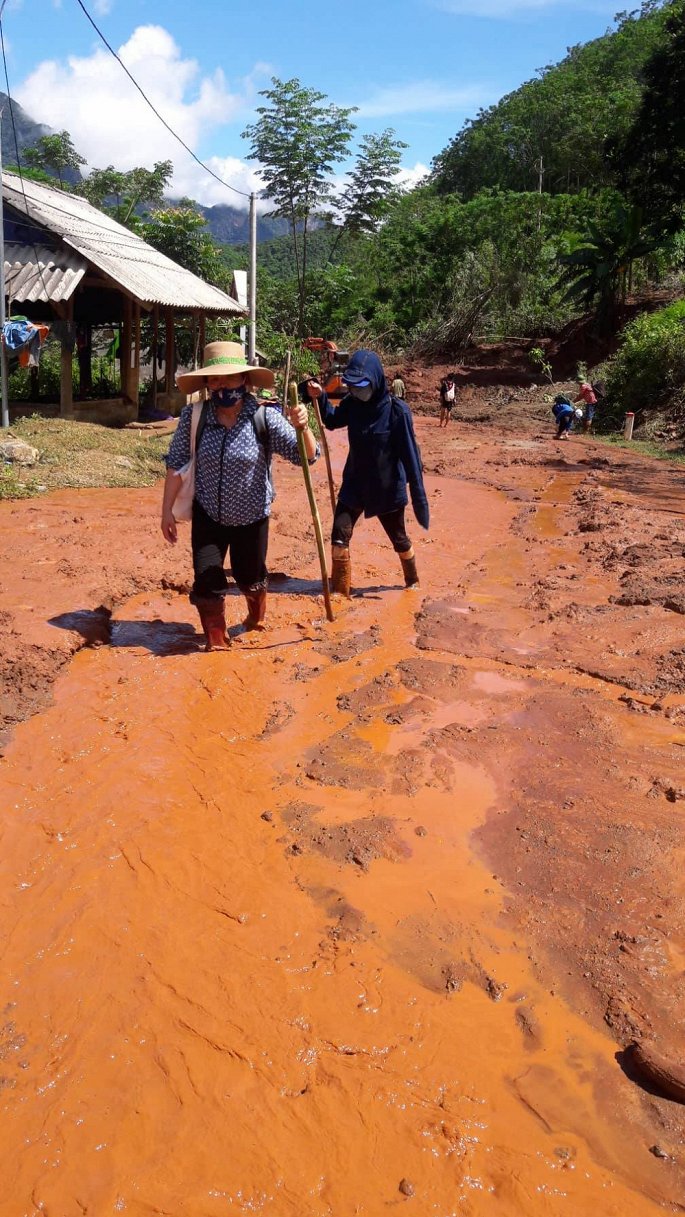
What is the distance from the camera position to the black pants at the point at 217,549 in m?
4.97

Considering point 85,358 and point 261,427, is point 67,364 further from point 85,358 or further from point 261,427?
point 261,427

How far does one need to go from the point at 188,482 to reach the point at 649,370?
53.5ft

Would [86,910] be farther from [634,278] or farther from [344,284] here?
[344,284]

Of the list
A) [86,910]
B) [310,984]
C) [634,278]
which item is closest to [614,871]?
[310,984]

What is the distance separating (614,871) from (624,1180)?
1215mm

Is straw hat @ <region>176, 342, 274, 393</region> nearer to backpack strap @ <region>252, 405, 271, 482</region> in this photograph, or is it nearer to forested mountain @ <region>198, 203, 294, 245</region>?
backpack strap @ <region>252, 405, 271, 482</region>

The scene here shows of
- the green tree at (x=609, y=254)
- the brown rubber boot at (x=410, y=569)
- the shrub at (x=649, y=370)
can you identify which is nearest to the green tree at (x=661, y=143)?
the green tree at (x=609, y=254)

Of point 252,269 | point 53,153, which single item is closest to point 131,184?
point 53,153

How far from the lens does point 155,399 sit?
17891 millimetres

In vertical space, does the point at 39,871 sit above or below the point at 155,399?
below

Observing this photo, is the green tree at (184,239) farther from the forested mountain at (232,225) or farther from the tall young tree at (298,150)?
the forested mountain at (232,225)

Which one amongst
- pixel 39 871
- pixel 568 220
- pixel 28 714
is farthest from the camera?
pixel 568 220

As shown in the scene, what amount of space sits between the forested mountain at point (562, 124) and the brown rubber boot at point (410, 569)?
36295mm

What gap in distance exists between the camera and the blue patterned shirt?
188 inches
